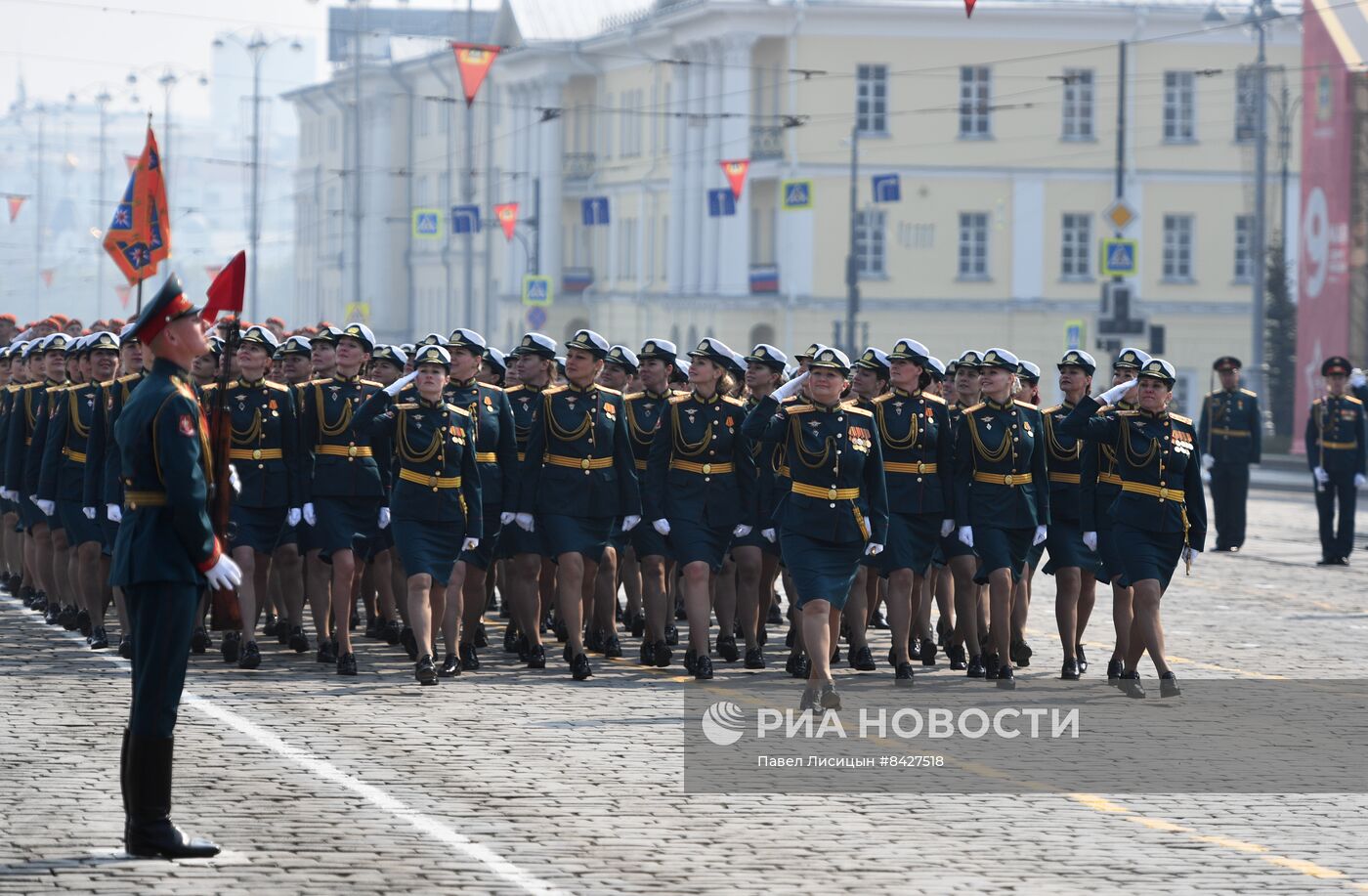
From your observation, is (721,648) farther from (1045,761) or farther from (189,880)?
(189,880)

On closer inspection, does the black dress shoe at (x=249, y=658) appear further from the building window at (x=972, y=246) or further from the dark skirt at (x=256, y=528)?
the building window at (x=972, y=246)

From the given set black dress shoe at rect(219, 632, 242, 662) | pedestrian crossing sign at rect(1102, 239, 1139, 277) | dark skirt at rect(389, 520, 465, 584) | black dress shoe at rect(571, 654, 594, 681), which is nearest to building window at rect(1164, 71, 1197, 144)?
pedestrian crossing sign at rect(1102, 239, 1139, 277)

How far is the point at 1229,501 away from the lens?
25859 millimetres

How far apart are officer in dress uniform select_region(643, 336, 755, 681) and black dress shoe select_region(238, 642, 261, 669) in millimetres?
2395

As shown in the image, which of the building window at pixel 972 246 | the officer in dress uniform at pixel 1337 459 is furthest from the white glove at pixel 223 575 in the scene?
the building window at pixel 972 246

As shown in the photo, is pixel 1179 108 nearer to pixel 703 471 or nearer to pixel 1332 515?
pixel 1332 515

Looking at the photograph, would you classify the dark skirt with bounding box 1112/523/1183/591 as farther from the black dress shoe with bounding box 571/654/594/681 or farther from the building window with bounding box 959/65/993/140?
the building window with bounding box 959/65/993/140

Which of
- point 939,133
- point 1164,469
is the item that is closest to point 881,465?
point 1164,469

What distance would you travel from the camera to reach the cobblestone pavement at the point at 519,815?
9.09m

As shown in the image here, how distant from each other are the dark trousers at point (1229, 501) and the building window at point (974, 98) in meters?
39.4

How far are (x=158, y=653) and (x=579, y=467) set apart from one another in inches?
225

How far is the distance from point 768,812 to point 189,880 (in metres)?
2.55

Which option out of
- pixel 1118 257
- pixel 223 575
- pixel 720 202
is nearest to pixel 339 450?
pixel 223 575

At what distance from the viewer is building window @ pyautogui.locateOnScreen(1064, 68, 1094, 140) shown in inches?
2552
